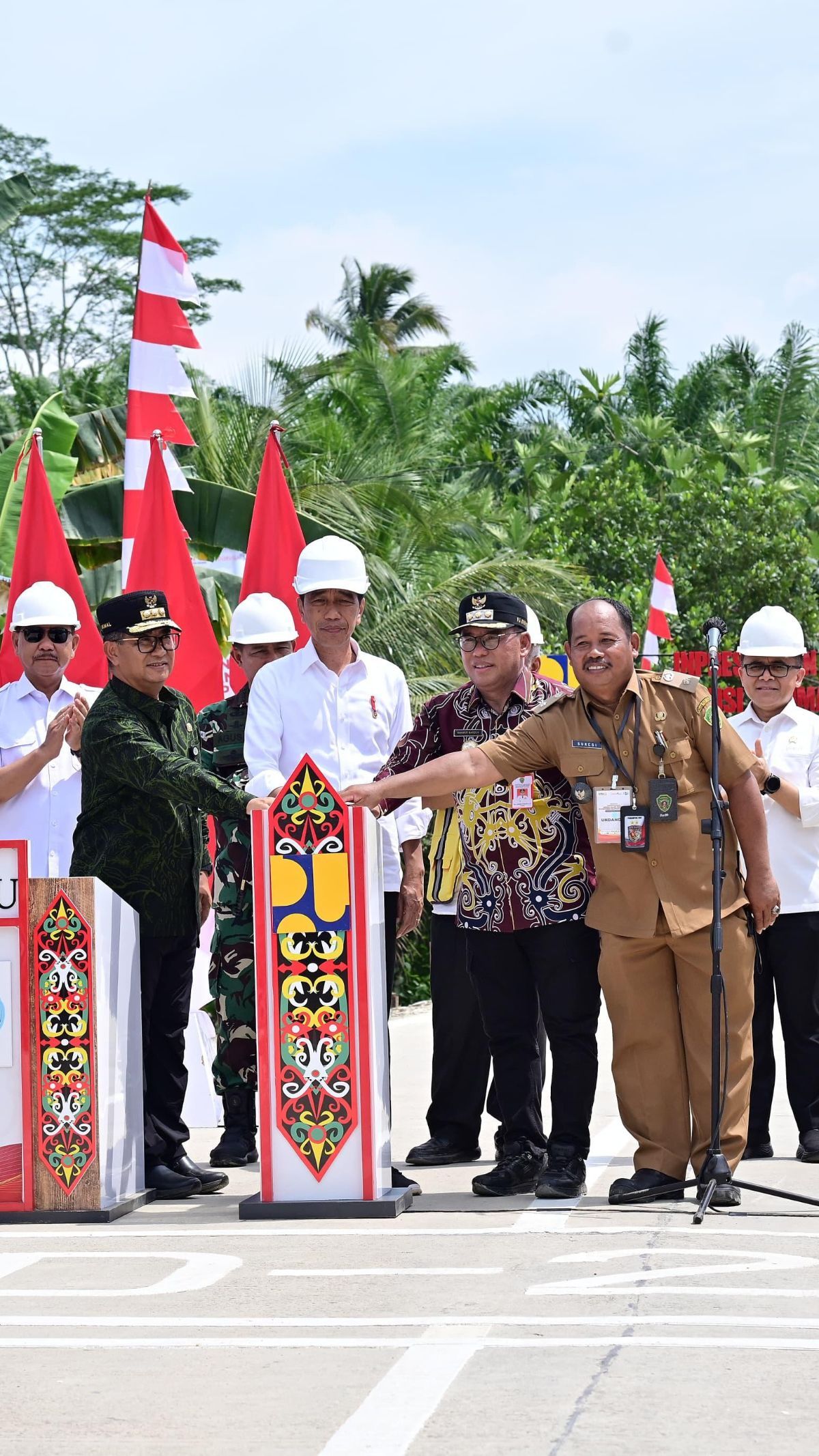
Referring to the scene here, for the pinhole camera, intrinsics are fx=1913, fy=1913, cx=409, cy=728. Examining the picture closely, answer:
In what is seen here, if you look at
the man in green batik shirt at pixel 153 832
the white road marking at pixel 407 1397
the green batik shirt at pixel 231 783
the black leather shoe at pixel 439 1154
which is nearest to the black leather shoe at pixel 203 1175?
the man in green batik shirt at pixel 153 832

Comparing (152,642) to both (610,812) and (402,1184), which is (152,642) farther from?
(402,1184)

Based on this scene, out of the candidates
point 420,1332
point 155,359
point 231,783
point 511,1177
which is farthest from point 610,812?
point 155,359

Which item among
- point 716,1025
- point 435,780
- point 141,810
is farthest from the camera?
point 141,810

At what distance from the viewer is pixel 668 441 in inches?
1655

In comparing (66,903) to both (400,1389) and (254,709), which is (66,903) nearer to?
(254,709)

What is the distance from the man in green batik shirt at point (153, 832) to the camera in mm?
6848

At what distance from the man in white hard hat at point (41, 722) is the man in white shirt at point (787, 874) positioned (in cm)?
277

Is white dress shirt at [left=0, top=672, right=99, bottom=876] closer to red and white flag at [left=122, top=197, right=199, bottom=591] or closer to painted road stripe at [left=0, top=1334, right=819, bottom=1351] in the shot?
painted road stripe at [left=0, top=1334, right=819, bottom=1351]

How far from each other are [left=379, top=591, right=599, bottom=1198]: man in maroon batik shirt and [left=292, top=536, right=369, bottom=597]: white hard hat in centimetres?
49

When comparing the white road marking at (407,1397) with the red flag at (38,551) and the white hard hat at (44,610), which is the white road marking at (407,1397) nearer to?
the white hard hat at (44,610)

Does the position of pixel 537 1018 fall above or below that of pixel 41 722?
below

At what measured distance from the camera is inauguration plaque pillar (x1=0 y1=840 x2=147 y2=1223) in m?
6.46

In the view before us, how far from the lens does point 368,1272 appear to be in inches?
210

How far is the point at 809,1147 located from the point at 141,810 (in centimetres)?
A: 289
